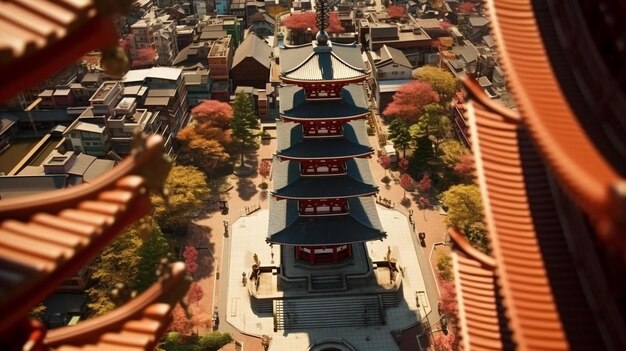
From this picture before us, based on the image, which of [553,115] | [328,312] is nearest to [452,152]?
[328,312]

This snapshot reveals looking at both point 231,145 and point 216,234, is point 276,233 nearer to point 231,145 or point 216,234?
point 216,234

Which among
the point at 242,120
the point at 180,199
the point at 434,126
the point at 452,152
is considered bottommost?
the point at 180,199

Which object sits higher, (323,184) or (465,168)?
(465,168)

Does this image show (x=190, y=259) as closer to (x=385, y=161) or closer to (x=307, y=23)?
(x=385, y=161)

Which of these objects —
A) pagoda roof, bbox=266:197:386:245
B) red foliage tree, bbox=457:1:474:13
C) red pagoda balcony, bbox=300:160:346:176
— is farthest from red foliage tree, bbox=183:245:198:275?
red foliage tree, bbox=457:1:474:13

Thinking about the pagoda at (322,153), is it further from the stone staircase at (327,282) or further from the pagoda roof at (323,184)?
the stone staircase at (327,282)

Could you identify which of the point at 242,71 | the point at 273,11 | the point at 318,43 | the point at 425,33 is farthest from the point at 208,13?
the point at 318,43

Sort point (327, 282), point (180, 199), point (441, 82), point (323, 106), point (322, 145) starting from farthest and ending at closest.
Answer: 1. point (441, 82)
2. point (180, 199)
3. point (327, 282)
4. point (322, 145)
5. point (323, 106)
